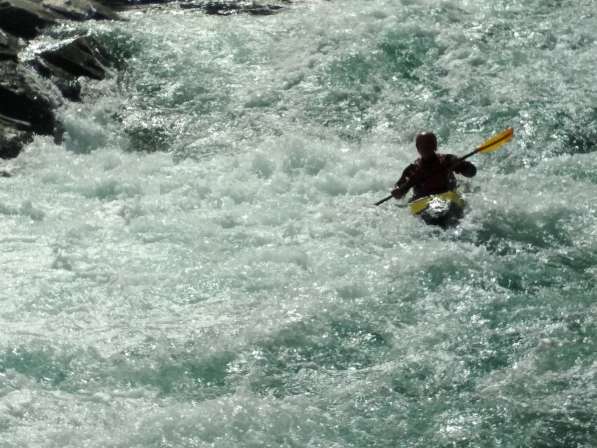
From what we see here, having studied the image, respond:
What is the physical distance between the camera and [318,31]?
11.2 metres

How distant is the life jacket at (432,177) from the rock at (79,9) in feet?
17.3

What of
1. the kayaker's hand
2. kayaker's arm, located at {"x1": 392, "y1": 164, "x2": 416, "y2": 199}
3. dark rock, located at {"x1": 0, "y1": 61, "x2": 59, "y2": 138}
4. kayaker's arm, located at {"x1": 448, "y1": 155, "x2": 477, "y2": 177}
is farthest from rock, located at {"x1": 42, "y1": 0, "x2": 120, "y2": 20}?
kayaker's arm, located at {"x1": 448, "y1": 155, "x2": 477, "y2": 177}

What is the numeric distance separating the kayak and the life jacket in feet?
0.59

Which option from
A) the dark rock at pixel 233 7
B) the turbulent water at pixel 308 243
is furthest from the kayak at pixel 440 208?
the dark rock at pixel 233 7

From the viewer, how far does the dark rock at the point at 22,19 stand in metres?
10.3

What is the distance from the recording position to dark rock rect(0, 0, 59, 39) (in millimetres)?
10305

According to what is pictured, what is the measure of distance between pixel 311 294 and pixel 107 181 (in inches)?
108

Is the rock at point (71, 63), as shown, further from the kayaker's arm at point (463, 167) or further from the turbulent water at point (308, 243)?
the kayaker's arm at point (463, 167)

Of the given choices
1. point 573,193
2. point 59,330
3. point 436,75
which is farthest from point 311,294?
point 436,75

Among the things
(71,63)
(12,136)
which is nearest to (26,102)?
(12,136)

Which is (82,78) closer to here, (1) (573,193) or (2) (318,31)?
(2) (318,31)

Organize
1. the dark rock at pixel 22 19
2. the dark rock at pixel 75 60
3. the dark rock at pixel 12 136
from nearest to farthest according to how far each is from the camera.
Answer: the dark rock at pixel 12 136, the dark rock at pixel 75 60, the dark rock at pixel 22 19

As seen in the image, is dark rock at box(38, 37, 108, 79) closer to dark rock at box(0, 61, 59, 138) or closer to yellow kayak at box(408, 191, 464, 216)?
dark rock at box(0, 61, 59, 138)

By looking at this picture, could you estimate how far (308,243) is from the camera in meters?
7.44
